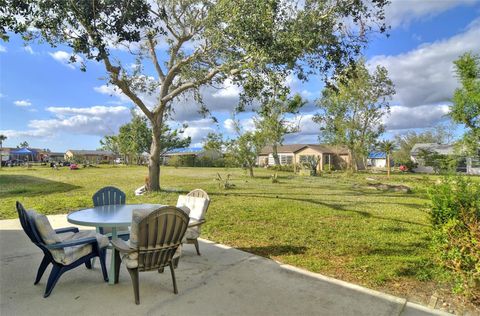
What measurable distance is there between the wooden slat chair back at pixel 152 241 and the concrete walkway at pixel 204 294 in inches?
10.8

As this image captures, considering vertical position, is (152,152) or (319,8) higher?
(319,8)

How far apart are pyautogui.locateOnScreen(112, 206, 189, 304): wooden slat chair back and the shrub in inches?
112

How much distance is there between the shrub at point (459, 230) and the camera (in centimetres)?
319

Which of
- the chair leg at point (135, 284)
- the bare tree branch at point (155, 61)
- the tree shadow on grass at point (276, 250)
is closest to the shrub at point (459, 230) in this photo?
the tree shadow on grass at point (276, 250)

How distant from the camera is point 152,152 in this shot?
12.5 meters

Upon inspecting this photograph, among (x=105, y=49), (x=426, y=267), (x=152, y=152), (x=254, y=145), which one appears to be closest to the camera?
(x=426, y=267)

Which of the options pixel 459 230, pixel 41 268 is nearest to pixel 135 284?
pixel 41 268

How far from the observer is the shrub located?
3.19 metres

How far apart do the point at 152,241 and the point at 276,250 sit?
2504 mm

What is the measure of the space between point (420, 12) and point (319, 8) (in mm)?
2510

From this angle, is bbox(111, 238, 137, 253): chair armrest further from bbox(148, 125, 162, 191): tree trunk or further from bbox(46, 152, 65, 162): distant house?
bbox(46, 152, 65, 162): distant house

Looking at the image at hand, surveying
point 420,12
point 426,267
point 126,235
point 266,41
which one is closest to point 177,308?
point 126,235

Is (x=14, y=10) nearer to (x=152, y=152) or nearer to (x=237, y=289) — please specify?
(x=237, y=289)

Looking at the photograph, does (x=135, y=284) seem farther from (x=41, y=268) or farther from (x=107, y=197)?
(x=107, y=197)
